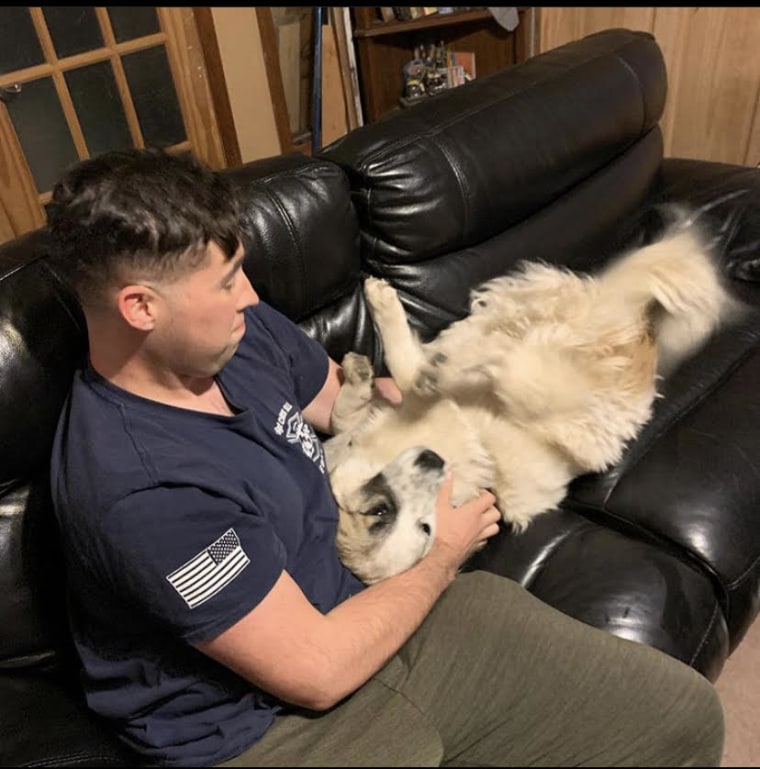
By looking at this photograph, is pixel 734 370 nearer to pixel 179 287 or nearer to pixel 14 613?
pixel 179 287

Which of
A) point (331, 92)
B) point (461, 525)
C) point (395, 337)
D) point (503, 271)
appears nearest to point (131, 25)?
point (331, 92)

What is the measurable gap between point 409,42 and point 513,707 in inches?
128

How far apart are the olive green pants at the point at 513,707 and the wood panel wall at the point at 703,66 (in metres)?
2.80

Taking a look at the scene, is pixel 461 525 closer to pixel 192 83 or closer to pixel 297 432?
pixel 297 432

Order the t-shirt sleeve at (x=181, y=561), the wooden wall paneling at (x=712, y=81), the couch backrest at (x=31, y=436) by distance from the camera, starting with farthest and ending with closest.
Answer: the wooden wall paneling at (x=712, y=81) → the couch backrest at (x=31, y=436) → the t-shirt sleeve at (x=181, y=561)

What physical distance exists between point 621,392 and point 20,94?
2408mm

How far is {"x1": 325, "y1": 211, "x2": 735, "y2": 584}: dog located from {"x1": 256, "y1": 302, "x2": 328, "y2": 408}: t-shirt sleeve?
0.07 metres

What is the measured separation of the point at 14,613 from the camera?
1240 millimetres

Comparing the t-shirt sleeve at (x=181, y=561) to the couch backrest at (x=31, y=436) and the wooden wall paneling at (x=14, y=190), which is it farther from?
the wooden wall paneling at (x=14, y=190)

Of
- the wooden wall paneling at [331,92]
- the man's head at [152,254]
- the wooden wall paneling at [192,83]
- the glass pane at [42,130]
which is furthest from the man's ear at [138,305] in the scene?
the wooden wall paneling at [331,92]

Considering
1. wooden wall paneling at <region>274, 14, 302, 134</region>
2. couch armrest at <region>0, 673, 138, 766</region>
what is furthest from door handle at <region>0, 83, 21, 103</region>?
couch armrest at <region>0, 673, 138, 766</region>

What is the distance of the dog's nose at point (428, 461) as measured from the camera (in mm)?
1390

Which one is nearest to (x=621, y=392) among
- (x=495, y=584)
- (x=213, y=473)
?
(x=495, y=584)

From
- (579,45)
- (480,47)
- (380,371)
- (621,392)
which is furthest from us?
(480,47)
